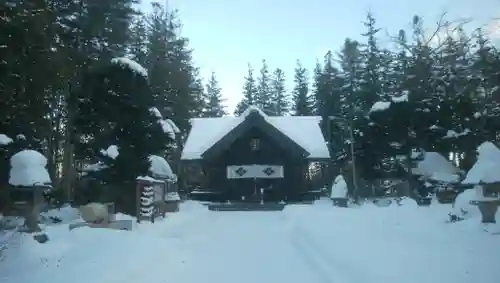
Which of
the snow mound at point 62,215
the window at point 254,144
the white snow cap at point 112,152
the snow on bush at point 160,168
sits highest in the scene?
the window at point 254,144

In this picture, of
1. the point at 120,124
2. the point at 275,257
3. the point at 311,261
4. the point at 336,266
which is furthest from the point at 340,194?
the point at 336,266

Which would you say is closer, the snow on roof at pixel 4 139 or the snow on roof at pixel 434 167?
the snow on roof at pixel 4 139

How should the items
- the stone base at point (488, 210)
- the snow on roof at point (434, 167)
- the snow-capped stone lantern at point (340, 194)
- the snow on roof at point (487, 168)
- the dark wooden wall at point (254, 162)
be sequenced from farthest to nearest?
1. the dark wooden wall at point (254, 162)
2. the snow on roof at point (434, 167)
3. the snow-capped stone lantern at point (340, 194)
4. the snow on roof at point (487, 168)
5. the stone base at point (488, 210)

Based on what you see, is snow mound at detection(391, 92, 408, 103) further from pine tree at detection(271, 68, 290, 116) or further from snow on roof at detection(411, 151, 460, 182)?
pine tree at detection(271, 68, 290, 116)

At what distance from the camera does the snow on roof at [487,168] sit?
1306 cm

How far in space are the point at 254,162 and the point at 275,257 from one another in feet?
83.0

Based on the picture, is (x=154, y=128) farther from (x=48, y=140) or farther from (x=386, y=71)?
(x=386, y=71)

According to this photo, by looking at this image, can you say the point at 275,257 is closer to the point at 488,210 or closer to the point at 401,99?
the point at 488,210

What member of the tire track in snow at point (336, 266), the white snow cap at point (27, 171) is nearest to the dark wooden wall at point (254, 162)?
the tire track in snow at point (336, 266)

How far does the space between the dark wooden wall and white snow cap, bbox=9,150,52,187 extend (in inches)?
905

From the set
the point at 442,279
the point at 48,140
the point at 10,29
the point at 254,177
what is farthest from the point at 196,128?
the point at 442,279

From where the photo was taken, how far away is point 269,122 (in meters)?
35.2

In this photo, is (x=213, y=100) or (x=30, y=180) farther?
(x=213, y=100)

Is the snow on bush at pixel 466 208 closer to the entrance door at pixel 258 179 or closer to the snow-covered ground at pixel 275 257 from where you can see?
the snow-covered ground at pixel 275 257
